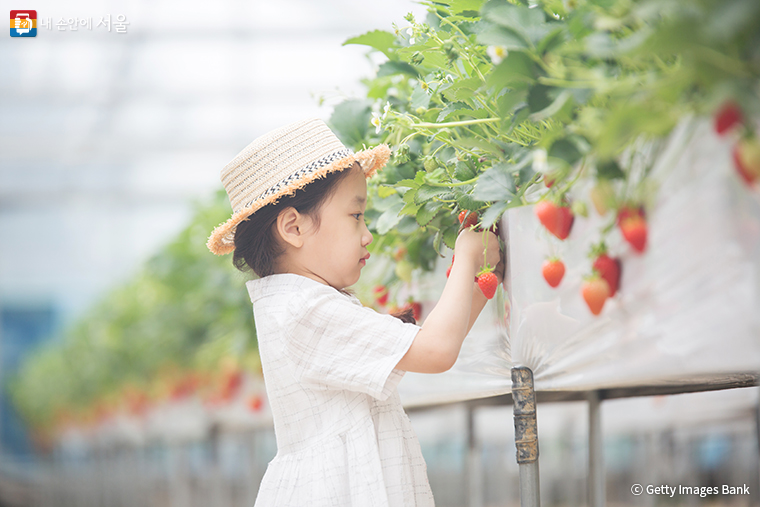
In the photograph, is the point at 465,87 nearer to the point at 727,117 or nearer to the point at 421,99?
the point at 421,99

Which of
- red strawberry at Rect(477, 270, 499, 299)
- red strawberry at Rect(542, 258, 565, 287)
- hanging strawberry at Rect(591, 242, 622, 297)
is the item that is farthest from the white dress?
→ hanging strawberry at Rect(591, 242, 622, 297)

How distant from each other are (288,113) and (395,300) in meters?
4.05

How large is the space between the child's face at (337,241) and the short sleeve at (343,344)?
75mm

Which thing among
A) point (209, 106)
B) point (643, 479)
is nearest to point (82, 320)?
point (209, 106)

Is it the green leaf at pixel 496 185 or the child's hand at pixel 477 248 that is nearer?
the green leaf at pixel 496 185

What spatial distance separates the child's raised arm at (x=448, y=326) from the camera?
894 millimetres

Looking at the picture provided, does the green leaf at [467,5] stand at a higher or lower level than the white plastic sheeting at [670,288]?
higher

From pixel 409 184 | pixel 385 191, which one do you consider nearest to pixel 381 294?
pixel 385 191

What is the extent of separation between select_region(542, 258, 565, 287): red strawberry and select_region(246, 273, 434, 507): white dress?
0.70 feet

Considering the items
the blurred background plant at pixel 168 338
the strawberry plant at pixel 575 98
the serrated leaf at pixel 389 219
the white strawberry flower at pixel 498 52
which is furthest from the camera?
the blurred background plant at pixel 168 338

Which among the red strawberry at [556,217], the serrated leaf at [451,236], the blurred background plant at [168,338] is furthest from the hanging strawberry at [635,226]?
the blurred background plant at [168,338]

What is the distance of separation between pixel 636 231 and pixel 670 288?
0.20 feet

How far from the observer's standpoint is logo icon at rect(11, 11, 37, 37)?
11.7 ft

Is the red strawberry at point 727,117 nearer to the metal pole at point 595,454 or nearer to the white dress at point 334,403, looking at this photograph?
the white dress at point 334,403
